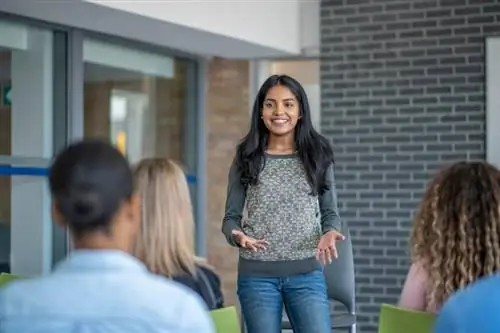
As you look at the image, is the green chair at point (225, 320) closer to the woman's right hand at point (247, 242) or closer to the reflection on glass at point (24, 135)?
the woman's right hand at point (247, 242)

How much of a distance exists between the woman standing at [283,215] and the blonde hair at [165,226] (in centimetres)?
53

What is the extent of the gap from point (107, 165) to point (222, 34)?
13.7 feet

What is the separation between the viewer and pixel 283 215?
10.7 feet

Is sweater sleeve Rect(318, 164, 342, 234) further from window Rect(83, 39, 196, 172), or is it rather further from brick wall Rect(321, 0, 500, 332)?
brick wall Rect(321, 0, 500, 332)

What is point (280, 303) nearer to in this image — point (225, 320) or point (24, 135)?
point (225, 320)

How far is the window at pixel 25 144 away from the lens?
500cm

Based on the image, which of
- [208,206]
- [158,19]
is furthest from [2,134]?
[208,206]

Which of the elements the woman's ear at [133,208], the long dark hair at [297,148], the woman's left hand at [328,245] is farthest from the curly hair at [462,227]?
the woman's ear at [133,208]

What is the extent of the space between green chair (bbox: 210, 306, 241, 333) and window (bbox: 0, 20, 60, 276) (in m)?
2.56

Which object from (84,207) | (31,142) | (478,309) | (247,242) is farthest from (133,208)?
(31,142)

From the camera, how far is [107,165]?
147 centimetres

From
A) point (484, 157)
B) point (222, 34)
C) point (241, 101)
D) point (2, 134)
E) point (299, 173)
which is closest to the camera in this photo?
point (299, 173)

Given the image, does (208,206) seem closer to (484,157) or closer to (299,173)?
(484,157)

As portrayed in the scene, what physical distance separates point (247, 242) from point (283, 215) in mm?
219
